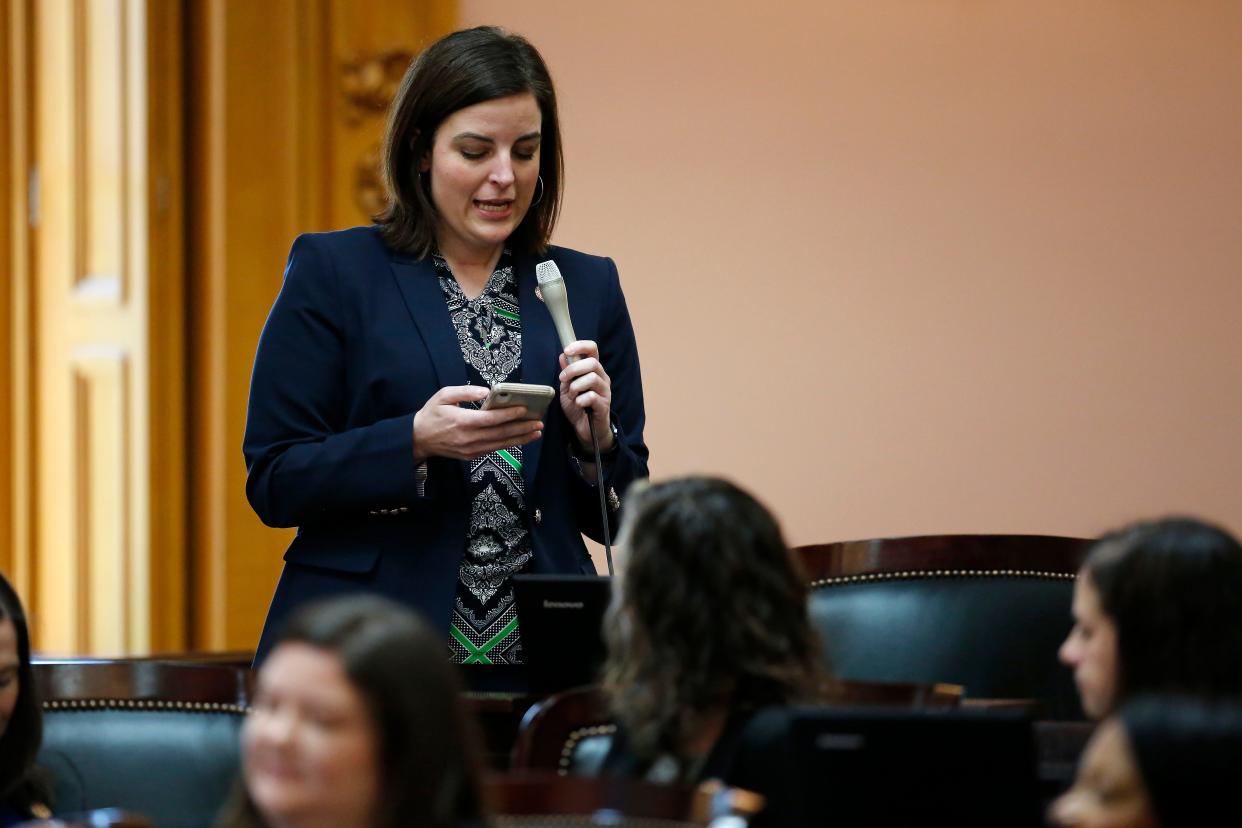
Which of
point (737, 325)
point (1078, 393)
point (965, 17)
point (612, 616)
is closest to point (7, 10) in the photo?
point (737, 325)

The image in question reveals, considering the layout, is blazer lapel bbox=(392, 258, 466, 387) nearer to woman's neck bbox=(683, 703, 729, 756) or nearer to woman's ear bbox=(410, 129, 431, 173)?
woman's ear bbox=(410, 129, 431, 173)

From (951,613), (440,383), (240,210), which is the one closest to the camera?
(440,383)

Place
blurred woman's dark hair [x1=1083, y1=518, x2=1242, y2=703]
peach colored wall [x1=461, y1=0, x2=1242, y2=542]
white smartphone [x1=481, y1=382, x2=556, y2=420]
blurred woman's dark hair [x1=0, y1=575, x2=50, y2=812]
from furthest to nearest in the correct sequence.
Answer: peach colored wall [x1=461, y1=0, x2=1242, y2=542] < white smartphone [x1=481, y1=382, x2=556, y2=420] < blurred woman's dark hair [x1=0, y1=575, x2=50, y2=812] < blurred woman's dark hair [x1=1083, y1=518, x2=1242, y2=703]

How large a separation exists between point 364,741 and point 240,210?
3208 mm

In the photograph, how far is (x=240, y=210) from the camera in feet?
15.5

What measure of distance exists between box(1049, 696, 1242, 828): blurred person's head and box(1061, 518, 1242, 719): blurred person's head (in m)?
0.40

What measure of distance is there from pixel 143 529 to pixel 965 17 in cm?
245

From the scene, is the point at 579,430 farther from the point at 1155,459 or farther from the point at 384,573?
the point at 1155,459

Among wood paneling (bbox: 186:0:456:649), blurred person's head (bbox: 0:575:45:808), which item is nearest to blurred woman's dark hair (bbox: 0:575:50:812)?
blurred person's head (bbox: 0:575:45:808)

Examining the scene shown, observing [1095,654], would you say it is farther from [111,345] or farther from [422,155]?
[111,345]

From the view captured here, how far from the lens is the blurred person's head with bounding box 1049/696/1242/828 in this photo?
160cm

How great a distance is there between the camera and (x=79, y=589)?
474 centimetres

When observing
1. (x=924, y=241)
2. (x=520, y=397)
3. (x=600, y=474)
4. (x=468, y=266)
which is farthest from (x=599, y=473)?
(x=924, y=241)

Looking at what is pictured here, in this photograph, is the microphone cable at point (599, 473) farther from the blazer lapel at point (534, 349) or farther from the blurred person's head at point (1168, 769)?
the blurred person's head at point (1168, 769)
